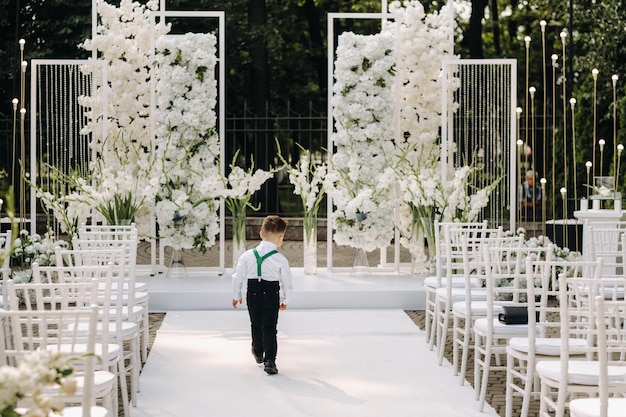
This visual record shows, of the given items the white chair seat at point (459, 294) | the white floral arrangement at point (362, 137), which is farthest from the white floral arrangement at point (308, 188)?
the white chair seat at point (459, 294)

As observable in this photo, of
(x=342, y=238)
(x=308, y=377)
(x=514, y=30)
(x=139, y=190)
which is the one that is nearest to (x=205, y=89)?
(x=139, y=190)

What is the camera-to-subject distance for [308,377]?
681 cm

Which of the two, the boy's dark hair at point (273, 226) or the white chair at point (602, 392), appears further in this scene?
the boy's dark hair at point (273, 226)

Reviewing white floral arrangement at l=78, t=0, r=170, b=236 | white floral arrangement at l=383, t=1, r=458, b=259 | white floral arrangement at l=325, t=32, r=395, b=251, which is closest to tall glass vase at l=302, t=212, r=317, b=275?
white floral arrangement at l=325, t=32, r=395, b=251

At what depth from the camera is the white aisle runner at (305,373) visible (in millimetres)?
5980

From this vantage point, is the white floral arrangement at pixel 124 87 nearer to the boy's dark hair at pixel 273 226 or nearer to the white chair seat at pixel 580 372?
the boy's dark hair at pixel 273 226

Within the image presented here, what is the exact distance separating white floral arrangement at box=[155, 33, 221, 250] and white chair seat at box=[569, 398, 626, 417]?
7.02 metres

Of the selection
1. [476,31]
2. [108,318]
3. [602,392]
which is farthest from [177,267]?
[476,31]

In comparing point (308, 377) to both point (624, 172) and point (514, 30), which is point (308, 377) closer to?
point (624, 172)

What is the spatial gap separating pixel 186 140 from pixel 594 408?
7.51m

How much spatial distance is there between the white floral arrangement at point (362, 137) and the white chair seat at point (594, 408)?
6.71 meters

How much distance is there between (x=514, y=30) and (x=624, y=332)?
842 inches

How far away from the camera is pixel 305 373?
6.93 metres

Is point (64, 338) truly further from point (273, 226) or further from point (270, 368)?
point (270, 368)
